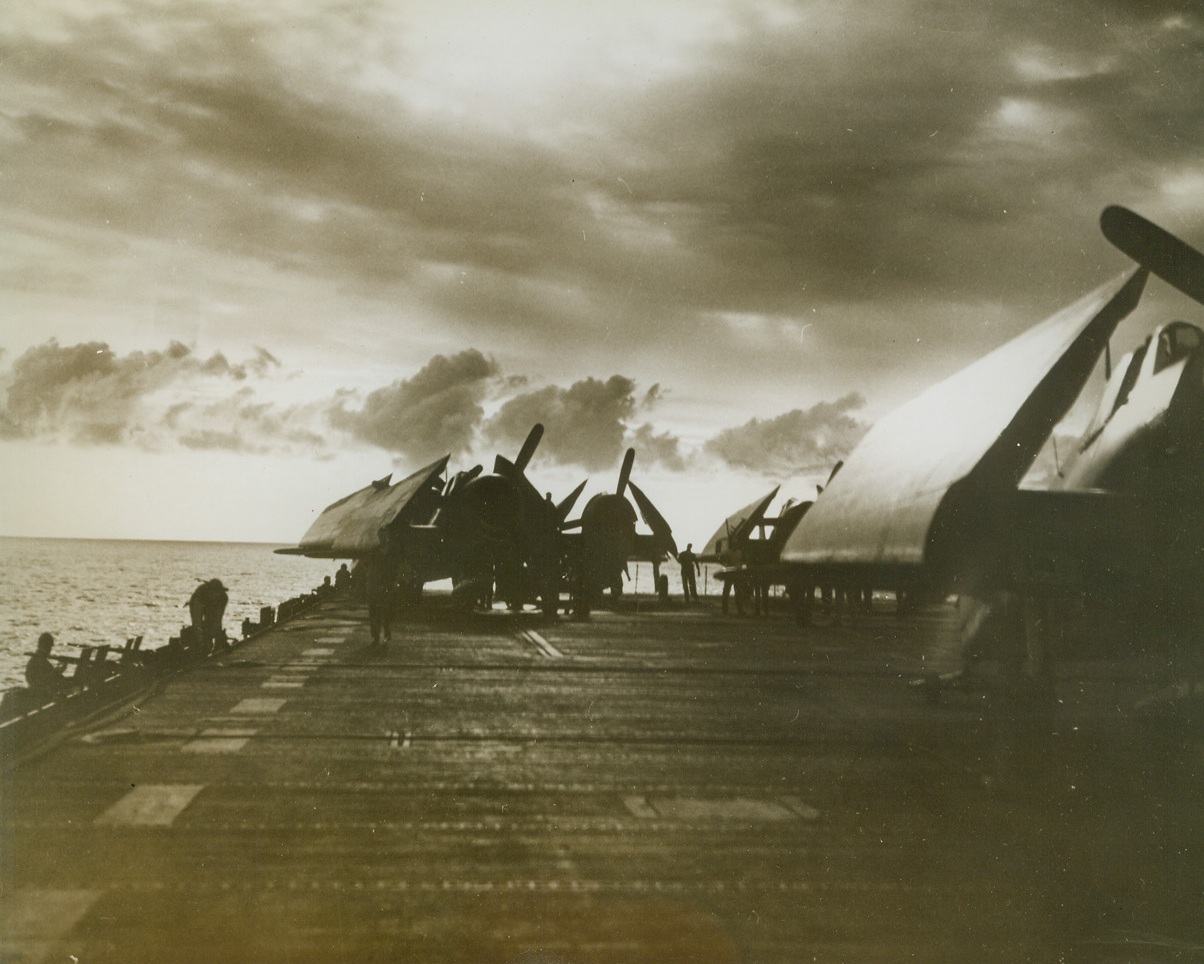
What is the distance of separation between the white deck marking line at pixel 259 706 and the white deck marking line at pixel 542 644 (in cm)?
814

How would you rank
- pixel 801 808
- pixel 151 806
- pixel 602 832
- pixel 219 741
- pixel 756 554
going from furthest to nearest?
pixel 756 554
pixel 219 741
pixel 801 808
pixel 151 806
pixel 602 832

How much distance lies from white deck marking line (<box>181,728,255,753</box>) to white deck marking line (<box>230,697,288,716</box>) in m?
1.50

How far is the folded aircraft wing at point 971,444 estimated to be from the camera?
3.07 m

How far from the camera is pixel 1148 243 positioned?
12.0ft

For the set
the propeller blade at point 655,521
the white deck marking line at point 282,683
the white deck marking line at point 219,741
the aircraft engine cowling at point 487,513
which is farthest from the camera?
the propeller blade at point 655,521

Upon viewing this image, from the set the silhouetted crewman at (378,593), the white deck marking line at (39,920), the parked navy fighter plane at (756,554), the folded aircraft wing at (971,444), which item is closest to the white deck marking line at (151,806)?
the white deck marking line at (39,920)

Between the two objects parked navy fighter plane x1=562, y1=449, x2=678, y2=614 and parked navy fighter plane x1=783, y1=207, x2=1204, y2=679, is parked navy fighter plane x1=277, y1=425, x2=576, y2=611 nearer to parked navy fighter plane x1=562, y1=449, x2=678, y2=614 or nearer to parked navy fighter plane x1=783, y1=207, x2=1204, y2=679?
parked navy fighter plane x1=562, y1=449, x2=678, y2=614

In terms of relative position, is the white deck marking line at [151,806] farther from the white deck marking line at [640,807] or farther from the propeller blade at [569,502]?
the propeller blade at [569,502]

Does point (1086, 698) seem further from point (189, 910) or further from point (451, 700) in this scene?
point (189, 910)

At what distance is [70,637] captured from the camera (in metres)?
62.9

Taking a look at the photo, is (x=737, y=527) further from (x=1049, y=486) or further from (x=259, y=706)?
(x=1049, y=486)

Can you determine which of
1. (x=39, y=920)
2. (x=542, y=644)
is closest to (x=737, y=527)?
(x=542, y=644)

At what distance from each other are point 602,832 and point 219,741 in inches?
241

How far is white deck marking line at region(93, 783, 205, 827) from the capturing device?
316 inches
